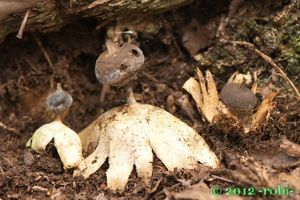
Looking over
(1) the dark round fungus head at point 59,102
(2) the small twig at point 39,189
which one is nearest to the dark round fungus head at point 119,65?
(1) the dark round fungus head at point 59,102

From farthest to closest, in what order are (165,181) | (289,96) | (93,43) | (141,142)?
(93,43) < (289,96) < (141,142) < (165,181)

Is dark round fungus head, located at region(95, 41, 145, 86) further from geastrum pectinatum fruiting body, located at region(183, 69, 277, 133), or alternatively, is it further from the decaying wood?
geastrum pectinatum fruiting body, located at region(183, 69, 277, 133)

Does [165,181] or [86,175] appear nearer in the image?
[165,181]

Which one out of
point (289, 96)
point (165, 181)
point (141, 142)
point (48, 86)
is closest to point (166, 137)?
point (141, 142)

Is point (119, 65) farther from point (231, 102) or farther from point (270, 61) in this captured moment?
point (270, 61)

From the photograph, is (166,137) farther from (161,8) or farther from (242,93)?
(161,8)

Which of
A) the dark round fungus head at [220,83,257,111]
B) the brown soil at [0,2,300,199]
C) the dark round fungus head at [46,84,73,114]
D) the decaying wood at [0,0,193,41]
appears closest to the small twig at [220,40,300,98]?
the brown soil at [0,2,300,199]
